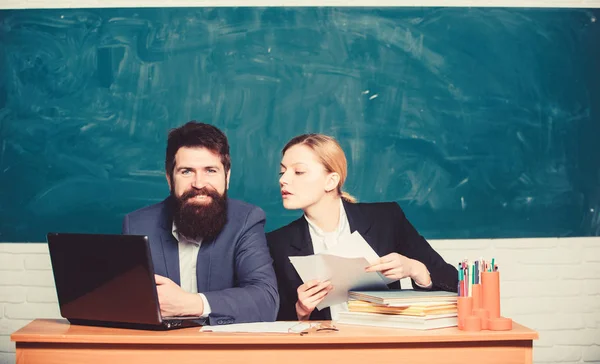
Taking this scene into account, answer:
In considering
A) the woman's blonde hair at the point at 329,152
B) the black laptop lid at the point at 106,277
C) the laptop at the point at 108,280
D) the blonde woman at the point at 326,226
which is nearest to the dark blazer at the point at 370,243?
the blonde woman at the point at 326,226

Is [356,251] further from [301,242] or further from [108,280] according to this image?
[108,280]

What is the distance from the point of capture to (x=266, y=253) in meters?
2.76

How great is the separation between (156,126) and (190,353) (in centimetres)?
157

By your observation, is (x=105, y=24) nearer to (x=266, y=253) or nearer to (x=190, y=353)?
(x=266, y=253)

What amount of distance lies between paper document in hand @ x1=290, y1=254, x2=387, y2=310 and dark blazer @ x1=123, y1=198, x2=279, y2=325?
307mm

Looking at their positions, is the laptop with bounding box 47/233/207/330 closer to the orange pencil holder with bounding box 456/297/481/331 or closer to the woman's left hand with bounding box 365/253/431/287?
the woman's left hand with bounding box 365/253/431/287

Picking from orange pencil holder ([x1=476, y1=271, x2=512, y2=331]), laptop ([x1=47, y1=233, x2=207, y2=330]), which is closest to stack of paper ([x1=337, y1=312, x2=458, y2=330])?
orange pencil holder ([x1=476, y1=271, x2=512, y2=331])

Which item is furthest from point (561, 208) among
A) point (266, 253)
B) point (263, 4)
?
point (263, 4)

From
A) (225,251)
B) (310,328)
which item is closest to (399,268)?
(310,328)

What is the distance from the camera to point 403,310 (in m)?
2.09

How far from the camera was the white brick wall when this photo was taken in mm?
3289

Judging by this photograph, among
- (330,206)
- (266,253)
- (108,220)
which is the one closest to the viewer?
(266,253)

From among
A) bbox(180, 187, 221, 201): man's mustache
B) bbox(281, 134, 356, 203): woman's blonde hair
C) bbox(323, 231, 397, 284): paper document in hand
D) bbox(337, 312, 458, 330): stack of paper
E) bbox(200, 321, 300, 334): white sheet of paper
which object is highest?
bbox(281, 134, 356, 203): woman's blonde hair

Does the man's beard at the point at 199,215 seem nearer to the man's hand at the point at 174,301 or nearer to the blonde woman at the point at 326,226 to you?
the blonde woman at the point at 326,226
